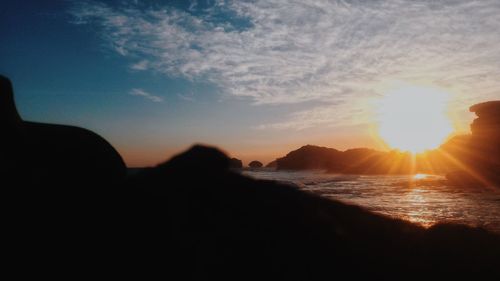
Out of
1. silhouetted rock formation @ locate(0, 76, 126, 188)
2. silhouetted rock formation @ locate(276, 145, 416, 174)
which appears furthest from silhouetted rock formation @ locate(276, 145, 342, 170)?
silhouetted rock formation @ locate(0, 76, 126, 188)

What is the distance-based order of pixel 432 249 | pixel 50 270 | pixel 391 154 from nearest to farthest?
pixel 50 270 < pixel 432 249 < pixel 391 154

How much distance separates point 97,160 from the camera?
745cm

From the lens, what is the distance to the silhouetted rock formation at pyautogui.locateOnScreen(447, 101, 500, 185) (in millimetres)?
51531

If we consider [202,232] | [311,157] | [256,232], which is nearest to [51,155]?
[202,232]

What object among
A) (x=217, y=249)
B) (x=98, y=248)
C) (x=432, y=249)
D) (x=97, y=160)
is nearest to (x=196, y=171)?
(x=217, y=249)

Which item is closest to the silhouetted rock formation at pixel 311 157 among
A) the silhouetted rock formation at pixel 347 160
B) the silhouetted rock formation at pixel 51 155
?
the silhouetted rock formation at pixel 347 160

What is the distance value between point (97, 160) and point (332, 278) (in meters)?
6.33

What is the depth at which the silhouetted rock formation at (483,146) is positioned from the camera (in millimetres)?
51531

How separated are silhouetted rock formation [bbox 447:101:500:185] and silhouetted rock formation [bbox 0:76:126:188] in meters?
51.8

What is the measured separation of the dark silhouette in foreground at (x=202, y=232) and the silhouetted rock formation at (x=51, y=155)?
199 mm

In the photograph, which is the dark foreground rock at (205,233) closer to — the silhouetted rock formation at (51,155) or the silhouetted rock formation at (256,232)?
the silhouetted rock formation at (256,232)

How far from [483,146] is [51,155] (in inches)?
2544

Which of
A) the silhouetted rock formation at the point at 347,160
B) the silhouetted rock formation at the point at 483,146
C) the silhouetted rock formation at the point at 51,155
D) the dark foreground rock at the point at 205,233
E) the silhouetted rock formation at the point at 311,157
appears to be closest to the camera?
the dark foreground rock at the point at 205,233

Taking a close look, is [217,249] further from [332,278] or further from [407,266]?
[407,266]
